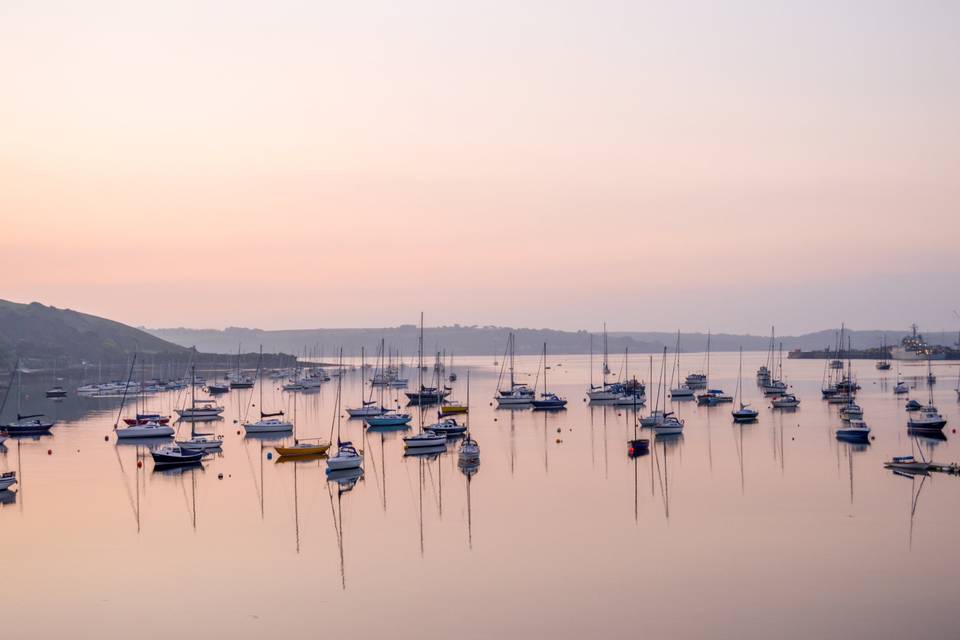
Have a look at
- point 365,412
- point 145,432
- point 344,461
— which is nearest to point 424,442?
point 344,461

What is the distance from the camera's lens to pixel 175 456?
177ft

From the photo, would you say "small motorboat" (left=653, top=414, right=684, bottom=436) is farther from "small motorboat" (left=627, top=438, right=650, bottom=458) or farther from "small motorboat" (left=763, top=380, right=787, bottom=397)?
"small motorboat" (left=763, top=380, right=787, bottom=397)

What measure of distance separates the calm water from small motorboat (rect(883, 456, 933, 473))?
1507 mm

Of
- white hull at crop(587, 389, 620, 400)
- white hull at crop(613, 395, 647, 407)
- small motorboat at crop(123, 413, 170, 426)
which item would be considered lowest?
small motorboat at crop(123, 413, 170, 426)

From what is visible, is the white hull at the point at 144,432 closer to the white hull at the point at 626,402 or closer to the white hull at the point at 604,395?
the white hull at the point at 626,402

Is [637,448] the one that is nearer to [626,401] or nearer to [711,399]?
[626,401]

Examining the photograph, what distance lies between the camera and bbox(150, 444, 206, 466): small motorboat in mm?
53781

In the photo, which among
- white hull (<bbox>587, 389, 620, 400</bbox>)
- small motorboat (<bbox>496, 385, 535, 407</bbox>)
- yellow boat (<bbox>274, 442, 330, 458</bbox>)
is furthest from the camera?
white hull (<bbox>587, 389, 620, 400</bbox>)

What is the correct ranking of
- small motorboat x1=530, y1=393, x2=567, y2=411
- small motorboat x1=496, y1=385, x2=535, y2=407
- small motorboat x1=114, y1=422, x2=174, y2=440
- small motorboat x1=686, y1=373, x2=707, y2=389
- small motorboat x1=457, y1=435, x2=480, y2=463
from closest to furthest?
small motorboat x1=457, y1=435, x2=480, y2=463 < small motorboat x1=114, y1=422, x2=174, y2=440 < small motorboat x1=530, y1=393, x2=567, y2=411 < small motorboat x1=496, y1=385, x2=535, y2=407 < small motorboat x1=686, y1=373, x2=707, y2=389

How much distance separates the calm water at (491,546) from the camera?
25.5m

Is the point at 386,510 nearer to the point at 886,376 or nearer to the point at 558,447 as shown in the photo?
the point at 558,447

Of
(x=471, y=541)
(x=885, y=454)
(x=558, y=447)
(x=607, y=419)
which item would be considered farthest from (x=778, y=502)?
(x=607, y=419)

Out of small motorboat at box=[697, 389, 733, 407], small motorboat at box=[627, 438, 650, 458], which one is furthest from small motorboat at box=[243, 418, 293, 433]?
small motorboat at box=[697, 389, 733, 407]

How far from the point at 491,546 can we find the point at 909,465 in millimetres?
26098
